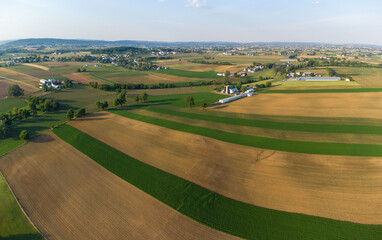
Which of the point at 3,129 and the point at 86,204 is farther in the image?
the point at 3,129

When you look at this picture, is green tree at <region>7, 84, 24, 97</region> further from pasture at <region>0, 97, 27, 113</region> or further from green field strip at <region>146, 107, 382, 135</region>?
green field strip at <region>146, 107, 382, 135</region>

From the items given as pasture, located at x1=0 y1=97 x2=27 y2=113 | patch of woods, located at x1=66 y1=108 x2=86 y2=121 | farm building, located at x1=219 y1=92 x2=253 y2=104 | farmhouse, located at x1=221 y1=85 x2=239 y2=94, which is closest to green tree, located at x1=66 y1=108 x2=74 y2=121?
patch of woods, located at x1=66 y1=108 x2=86 y2=121

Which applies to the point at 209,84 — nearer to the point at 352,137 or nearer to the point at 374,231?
the point at 352,137

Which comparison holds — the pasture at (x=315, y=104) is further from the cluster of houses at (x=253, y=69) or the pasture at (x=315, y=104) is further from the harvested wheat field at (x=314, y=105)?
the cluster of houses at (x=253, y=69)

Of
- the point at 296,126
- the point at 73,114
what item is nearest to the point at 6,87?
the point at 73,114

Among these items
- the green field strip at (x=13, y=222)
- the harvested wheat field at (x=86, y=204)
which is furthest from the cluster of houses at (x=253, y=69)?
the green field strip at (x=13, y=222)

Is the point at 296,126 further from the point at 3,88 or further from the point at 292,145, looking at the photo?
the point at 3,88
